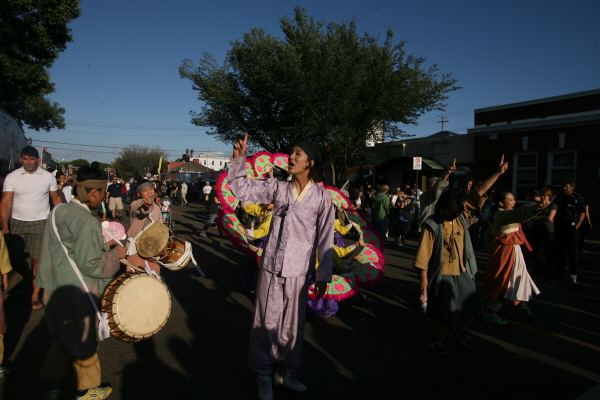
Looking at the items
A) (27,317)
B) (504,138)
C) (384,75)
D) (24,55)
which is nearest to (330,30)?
(384,75)

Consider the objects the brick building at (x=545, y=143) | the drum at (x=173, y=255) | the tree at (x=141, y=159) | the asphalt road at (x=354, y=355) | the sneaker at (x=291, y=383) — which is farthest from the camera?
the tree at (x=141, y=159)

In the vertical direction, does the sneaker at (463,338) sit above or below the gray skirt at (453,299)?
below

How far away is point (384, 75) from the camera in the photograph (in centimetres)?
1873

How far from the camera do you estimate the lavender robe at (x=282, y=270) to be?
10.6 ft

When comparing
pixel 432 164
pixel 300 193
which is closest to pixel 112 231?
pixel 300 193

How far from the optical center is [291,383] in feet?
10.9

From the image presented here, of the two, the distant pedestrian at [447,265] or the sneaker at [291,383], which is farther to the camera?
the distant pedestrian at [447,265]

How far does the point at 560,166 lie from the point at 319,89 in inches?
379

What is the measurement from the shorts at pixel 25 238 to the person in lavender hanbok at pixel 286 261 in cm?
375

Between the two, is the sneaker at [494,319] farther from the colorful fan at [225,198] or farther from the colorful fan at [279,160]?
the colorful fan at [225,198]

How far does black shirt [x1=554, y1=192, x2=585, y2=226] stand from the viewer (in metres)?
7.78

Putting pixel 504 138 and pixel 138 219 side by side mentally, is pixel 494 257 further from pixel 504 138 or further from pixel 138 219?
pixel 504 138

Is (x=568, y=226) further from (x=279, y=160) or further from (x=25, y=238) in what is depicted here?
(x=25, y=238)

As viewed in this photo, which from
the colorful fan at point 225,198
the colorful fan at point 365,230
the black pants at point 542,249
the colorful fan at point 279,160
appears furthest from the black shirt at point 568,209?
the colorful fan at point 225,198
